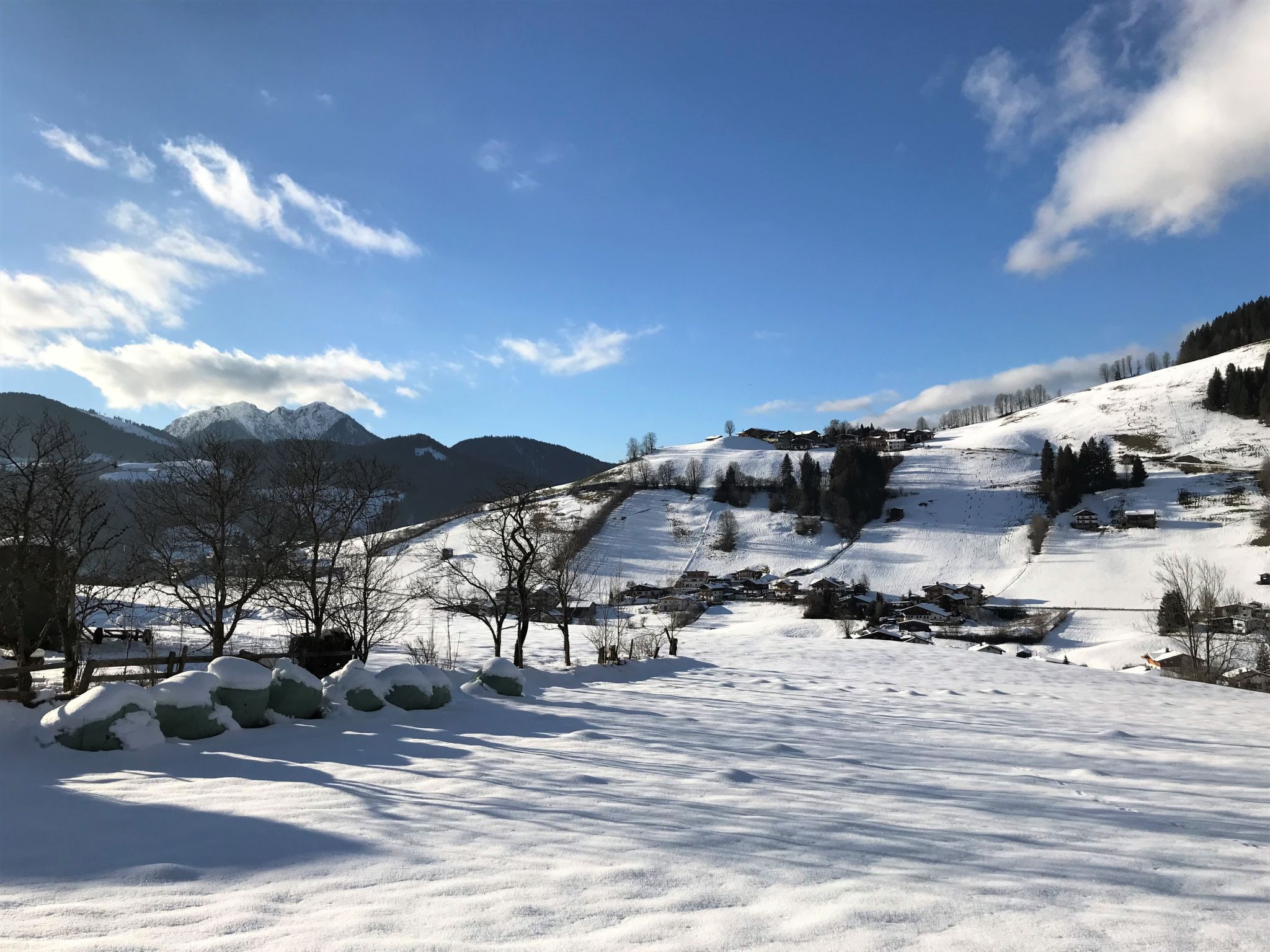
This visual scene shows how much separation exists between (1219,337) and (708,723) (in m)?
208

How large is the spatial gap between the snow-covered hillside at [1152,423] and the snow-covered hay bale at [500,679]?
123028 millimetres

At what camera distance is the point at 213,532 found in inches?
716

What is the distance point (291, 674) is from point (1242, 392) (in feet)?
503

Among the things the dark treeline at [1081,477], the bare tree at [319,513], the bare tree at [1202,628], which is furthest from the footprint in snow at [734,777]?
the dark treeline at [1081,477]

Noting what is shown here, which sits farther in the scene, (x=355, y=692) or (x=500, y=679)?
(x=500, y=679)

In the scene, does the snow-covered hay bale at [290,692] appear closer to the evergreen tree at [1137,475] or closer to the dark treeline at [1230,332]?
the evergreen tree at [1137,475]

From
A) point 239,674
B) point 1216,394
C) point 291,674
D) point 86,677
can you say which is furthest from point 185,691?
point 1216,394

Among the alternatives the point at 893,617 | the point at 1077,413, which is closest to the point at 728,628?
the point at 893,617

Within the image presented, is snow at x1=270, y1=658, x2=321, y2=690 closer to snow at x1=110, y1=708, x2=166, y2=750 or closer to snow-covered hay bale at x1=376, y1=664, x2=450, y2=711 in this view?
snow-covered hay bale at x1=376, y1=664, x2=450, y2=711

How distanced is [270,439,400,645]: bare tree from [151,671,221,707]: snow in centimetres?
975

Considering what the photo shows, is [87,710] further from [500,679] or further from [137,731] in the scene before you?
[500,679]

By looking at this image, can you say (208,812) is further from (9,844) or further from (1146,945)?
(1146,945)

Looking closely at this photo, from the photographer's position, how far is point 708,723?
446 inches

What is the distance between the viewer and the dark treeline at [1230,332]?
15038 centimetres
